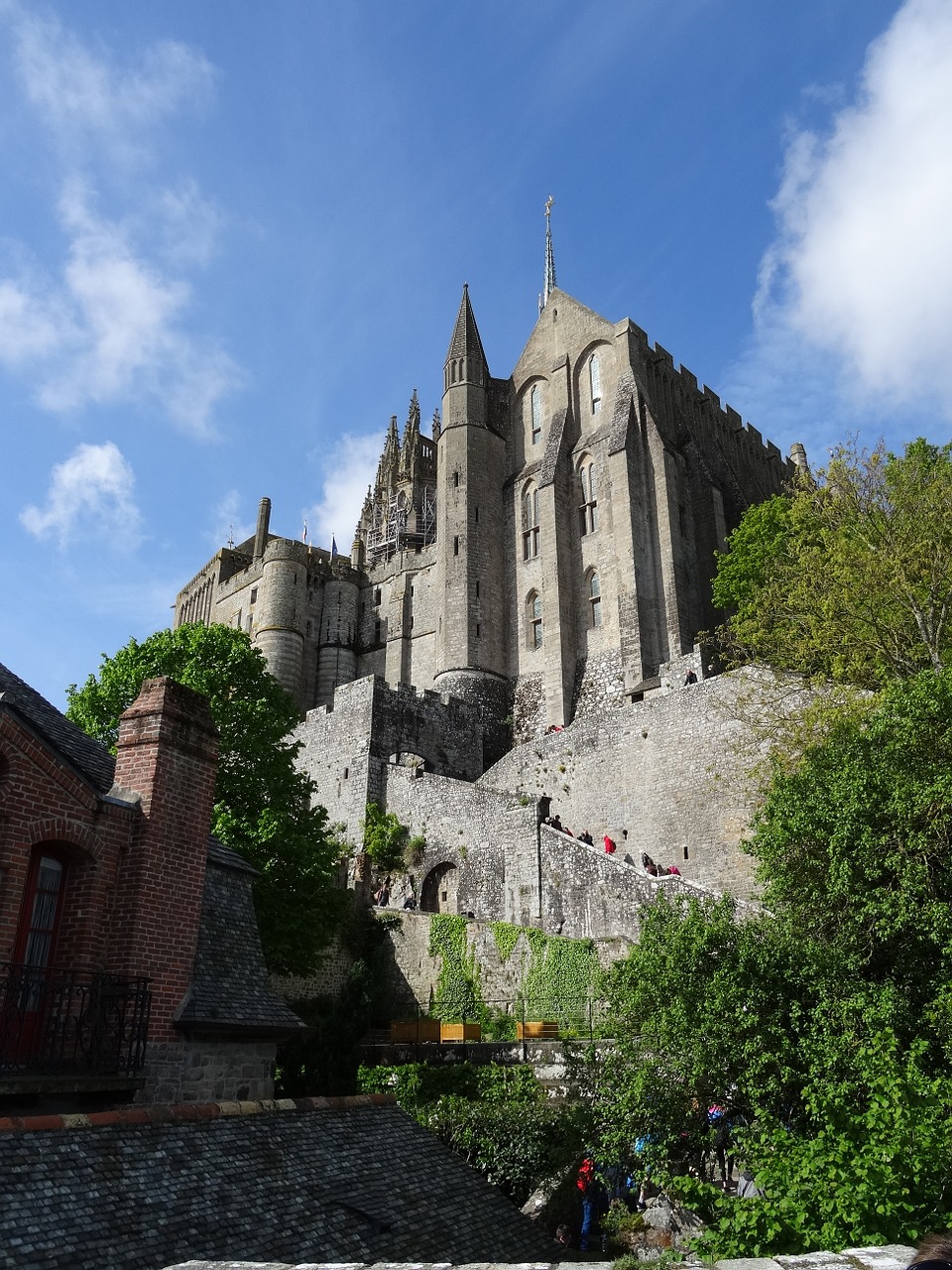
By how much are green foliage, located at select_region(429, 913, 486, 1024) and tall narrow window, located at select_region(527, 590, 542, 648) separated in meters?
18.6

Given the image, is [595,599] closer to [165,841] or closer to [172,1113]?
[165,841]

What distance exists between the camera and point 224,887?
43.5ft

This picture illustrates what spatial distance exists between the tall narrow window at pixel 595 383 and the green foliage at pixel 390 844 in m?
23.4

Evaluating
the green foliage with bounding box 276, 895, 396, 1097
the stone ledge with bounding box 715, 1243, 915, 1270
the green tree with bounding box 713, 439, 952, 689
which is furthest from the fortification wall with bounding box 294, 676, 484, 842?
the stone ledge with bounding box 715, 1243, 915, 1270

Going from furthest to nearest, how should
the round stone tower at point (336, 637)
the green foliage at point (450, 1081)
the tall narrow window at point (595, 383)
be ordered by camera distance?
1. the round stone tower at point (336, 637)
2. the tall narrow window at point (595, 383)
3. the green foliage at point (450, 1081)

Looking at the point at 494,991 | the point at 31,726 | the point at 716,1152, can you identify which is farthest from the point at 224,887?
the point at 494,991

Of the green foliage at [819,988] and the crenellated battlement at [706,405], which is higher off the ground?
the crenellated battlement at [706,405]

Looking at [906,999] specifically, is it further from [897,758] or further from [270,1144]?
[270,1144]

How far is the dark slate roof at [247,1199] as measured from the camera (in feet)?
24.1

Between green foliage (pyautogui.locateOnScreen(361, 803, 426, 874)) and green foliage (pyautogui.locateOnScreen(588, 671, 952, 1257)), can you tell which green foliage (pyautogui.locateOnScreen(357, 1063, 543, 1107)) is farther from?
green foliage (pyautogui.locateOnScreen(361, 803, 426, 874))

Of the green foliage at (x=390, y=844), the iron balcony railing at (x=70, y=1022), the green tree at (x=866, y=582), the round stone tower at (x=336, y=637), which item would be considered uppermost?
the round stone tower at (x=336, y=637)

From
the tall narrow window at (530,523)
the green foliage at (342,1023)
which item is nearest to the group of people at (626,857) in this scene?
the green foliage at (342,1023)

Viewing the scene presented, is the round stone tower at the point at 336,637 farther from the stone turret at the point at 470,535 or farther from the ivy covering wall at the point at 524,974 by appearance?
the ivy covering wall at the point at 524,974

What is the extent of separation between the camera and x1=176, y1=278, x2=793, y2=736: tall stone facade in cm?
4381
